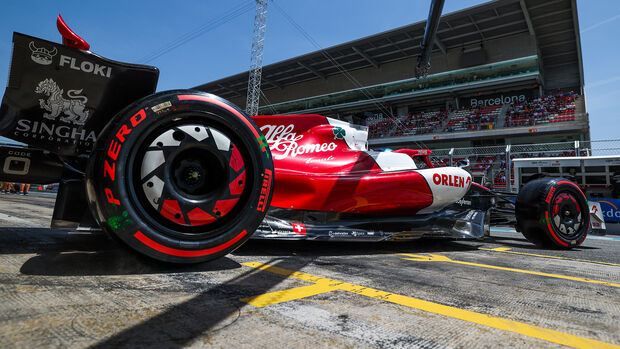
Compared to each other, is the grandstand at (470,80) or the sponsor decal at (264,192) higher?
the grandstand at (470,80)

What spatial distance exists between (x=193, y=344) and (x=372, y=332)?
61cm

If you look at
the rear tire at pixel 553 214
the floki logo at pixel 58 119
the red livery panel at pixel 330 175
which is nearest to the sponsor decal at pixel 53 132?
the floki logo at pixel 58 119

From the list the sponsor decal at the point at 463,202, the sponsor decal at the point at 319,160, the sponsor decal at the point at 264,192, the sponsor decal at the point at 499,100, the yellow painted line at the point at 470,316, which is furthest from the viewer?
the sponsor decal at the point at 499,100

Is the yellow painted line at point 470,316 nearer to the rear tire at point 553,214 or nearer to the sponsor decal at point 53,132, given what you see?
the sponsor decal at point 53,132

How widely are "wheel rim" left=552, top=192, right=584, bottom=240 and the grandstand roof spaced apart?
2381cm

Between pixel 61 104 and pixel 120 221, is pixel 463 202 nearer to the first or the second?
pixel 120 221

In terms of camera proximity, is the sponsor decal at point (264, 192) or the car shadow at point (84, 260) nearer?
the car shadow at point (84, 260)

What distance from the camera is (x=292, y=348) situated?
101 cm

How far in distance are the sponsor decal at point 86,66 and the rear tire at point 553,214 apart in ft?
16.2

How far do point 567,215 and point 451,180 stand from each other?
1780mm

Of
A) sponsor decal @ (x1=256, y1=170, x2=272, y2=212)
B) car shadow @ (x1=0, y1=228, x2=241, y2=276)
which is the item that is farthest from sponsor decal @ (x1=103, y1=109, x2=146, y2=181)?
sponsor decal @ (x1=256, y1=170, x2=272, y2=212)

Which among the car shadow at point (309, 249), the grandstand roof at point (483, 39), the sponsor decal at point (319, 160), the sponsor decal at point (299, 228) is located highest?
the grandstand roof at point (483, 39)

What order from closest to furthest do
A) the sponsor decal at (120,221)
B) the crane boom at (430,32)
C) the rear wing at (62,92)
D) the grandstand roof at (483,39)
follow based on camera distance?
the sponsor decal at (120,221)
the rear wing at (62,92)
the crane boom at (430,32)
the grandstand roof at (483,39)

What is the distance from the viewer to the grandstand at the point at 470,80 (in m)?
23.2
